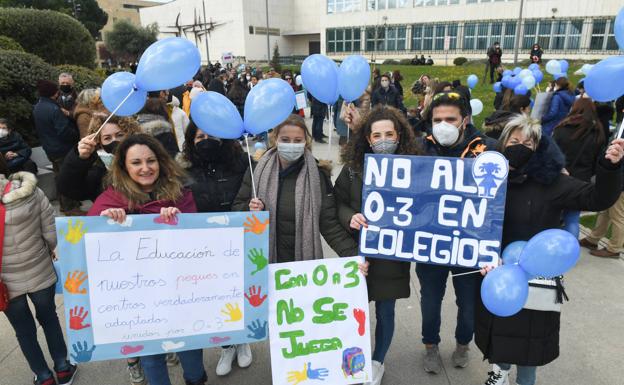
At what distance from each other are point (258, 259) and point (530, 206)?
1.57m

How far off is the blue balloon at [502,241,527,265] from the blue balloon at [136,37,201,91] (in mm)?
2155

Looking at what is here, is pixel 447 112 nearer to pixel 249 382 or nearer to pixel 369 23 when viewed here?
pixel 249 382

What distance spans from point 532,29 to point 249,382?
161ft

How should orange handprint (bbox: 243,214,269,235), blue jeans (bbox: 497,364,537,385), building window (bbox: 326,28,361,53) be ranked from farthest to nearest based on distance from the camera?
building window (bbox: 326,28,361,53) → blue jeans (bbox: 497,364,537,385) → orange handprint (bbox: 243,214,269,235)

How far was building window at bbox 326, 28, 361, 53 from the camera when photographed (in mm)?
54312

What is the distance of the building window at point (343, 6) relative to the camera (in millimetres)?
53875

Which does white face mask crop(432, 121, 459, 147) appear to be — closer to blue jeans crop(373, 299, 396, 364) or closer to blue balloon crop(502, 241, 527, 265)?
blue balloon crop(502, 241, 527, 265)

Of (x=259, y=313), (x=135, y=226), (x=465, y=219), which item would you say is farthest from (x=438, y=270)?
(x=135, y=226)

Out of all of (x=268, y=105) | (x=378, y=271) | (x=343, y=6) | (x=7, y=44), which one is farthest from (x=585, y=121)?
(x=343, y=6)

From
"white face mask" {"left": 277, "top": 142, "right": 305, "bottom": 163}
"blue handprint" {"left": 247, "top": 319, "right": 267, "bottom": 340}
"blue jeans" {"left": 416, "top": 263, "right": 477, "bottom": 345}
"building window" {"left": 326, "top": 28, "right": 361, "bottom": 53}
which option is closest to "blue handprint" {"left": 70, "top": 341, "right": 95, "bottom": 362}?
"blue handprint" {"left": 247, "top": 319, "right": 267, "bottom": 340}

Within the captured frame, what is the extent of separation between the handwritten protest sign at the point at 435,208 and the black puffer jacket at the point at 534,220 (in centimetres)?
14

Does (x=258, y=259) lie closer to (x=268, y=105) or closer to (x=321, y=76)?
(x=268, y=105)

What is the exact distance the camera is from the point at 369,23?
52812mm

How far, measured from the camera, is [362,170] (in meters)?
2.62
